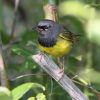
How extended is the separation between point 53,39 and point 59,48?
0.26 ft

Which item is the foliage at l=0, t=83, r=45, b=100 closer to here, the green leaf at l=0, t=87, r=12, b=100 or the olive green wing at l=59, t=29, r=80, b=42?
the green leaf at l=0, t=87, r=12, b=100

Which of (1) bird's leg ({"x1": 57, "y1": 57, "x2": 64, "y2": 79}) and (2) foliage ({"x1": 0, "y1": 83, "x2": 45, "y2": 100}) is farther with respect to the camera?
(1) bird's leg ({"x1": 57, "y1": 57, "x2": 64, "y2": 79})

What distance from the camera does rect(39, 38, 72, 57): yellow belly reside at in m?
2.43

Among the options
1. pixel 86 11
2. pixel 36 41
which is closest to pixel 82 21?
pixel 86 11

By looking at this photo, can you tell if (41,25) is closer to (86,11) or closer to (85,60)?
(86,11)

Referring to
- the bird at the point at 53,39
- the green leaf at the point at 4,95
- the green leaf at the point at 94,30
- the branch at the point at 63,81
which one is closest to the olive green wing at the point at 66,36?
the bird at the point at 53,39

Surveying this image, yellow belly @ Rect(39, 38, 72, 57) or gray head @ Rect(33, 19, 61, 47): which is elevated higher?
gray head @ Rect(33, 19, 61, 47)

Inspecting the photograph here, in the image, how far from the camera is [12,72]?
3.18 m

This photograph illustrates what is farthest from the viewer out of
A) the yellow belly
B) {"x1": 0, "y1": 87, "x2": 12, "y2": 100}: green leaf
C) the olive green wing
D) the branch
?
the olive green wing

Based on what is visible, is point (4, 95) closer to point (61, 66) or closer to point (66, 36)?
point (61, 66)

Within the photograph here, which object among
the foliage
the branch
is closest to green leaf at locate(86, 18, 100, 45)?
the branch

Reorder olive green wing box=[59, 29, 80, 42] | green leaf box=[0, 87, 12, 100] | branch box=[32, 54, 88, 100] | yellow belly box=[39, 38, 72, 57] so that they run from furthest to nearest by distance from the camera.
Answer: olive green wing box=[59, 29, 80, 42] < yellow belly box=[39, 38, 72, 57] < branch box=[32, 54, 88, 100] < green leaf box=[0, 87, 12, 100]

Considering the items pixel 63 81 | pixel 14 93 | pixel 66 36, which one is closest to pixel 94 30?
pixel 66 36

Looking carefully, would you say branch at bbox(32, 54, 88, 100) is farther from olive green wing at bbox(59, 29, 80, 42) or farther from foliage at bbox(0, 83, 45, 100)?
olive green wing at bbox(59, 29, 80, 42)
